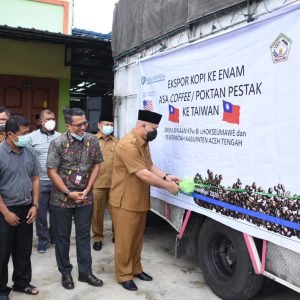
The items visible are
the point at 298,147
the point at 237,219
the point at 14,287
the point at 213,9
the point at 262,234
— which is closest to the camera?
the point at 298,147

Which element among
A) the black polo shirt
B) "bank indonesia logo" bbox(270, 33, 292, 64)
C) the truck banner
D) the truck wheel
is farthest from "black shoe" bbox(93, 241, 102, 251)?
"bank indonesia logo" bbox(270, 33, 292, 64)

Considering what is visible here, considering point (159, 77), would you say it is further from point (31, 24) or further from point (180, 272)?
point (31, 24)

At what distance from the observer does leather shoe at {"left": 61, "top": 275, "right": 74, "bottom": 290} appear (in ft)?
13.1

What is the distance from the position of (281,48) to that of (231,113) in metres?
0.71

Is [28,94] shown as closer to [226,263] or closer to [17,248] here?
[17,248]

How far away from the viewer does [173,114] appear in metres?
4.36

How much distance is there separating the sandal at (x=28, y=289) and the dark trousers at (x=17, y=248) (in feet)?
0.10

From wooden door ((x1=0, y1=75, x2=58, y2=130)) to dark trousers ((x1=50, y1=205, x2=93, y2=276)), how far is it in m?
5.41

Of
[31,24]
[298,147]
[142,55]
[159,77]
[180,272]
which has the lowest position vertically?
[180,272]

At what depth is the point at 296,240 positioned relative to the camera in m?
2.83

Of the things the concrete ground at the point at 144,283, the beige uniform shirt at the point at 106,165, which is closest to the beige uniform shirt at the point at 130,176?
the concrete ground at the point at 144,283

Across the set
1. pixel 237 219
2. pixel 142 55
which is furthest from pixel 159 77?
pixel 237 219

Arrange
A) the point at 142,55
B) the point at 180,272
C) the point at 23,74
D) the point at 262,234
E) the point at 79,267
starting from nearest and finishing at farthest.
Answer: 1. the point at 262,234
2. the point at 79,267
3. the point at 180,272
4. the point at 142,55
5. the point at 23,74

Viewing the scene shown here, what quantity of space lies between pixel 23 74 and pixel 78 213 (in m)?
5.69
